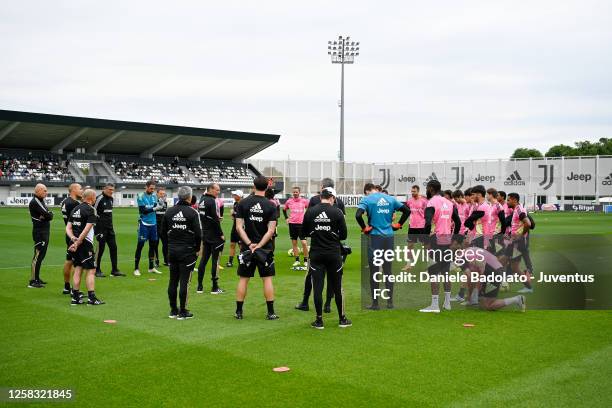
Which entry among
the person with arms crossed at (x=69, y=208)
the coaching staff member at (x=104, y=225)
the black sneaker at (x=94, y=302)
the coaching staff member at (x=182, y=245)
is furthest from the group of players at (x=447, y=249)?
the coaching staff member at (x=104, y=225)

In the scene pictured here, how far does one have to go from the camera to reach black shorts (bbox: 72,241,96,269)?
29.7 ft

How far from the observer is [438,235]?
349 inches

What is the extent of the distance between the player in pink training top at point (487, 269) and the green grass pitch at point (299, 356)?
196 mm

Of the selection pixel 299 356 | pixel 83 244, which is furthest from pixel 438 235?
pixel 83 244

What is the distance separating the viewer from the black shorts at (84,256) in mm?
9062

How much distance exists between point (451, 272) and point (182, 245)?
429cm

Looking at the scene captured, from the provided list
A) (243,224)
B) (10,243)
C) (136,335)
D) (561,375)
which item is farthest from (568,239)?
(10,243)

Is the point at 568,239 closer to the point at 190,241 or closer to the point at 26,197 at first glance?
the point at 190,241

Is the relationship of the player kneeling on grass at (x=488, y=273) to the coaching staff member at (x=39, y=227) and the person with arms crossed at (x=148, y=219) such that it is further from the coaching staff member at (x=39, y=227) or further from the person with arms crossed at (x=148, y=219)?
the coaching staff member at (x=39, y=227)

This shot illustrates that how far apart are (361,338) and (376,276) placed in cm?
188

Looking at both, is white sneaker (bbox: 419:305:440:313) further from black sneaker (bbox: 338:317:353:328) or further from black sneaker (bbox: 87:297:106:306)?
black sneaker (bbox: 87:297:106:306)

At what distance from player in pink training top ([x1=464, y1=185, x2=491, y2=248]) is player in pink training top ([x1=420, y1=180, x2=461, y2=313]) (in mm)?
463

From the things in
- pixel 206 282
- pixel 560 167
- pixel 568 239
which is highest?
pixel 560 167

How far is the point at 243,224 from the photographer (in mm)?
8266
